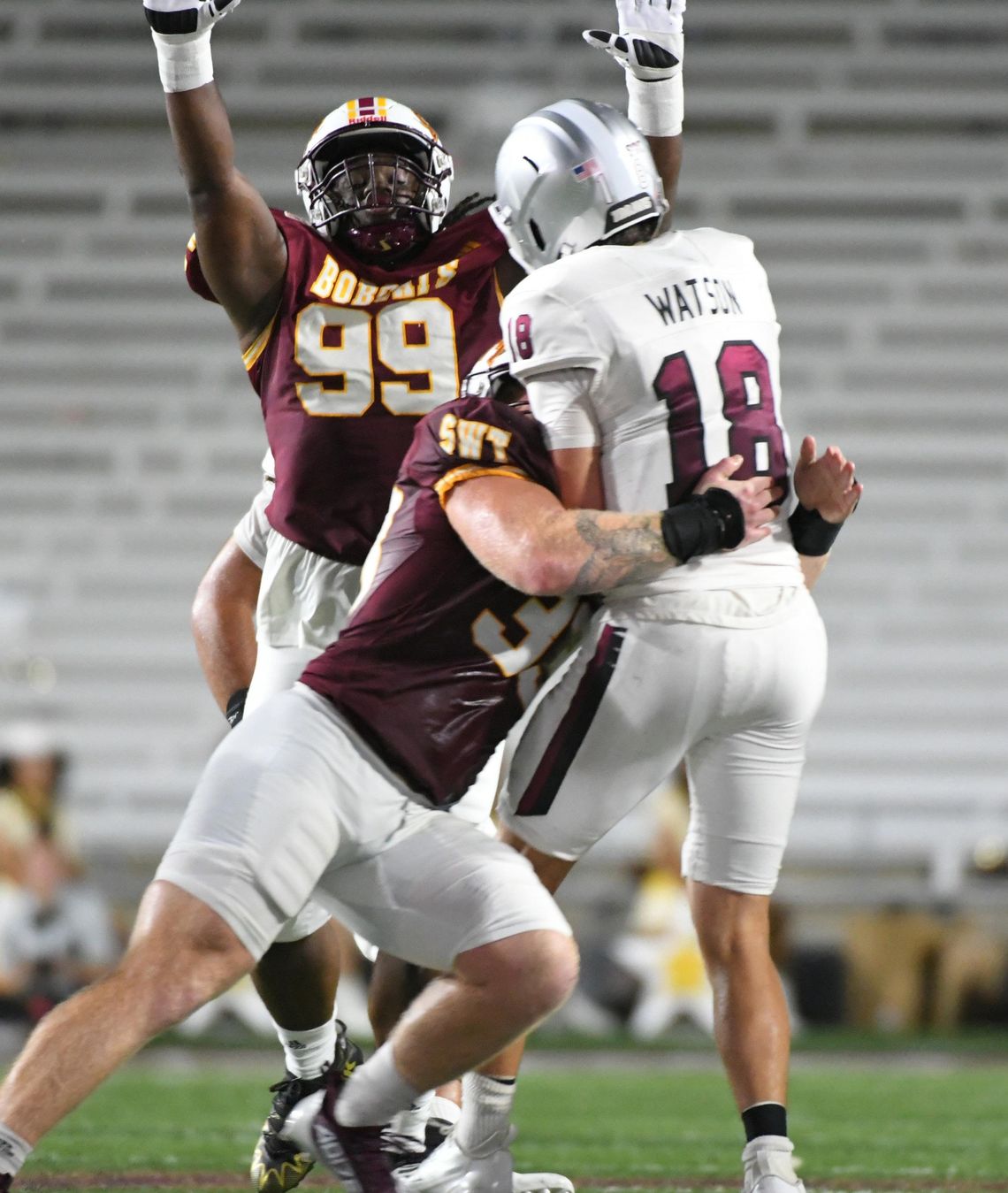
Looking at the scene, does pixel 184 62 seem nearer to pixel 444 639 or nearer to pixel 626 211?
pixel 626 211

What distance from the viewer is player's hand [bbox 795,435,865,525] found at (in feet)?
9.35

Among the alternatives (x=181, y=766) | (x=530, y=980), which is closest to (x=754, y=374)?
(x=530, y=980)

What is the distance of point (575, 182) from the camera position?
284 cm

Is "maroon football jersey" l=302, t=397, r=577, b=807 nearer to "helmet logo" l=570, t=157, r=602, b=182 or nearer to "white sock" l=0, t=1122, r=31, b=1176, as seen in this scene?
"helmet logo" l=570, t=157, r=602, b=182

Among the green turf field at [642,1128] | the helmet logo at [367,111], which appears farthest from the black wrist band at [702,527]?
the green turf field at [642,1128]

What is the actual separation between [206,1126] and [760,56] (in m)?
8.00

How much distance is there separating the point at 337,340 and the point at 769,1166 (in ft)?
5.41

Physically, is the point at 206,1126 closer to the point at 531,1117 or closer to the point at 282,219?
the point at 531,1117

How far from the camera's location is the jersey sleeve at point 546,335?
105 inches

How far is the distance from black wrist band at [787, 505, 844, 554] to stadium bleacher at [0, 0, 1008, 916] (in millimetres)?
6767

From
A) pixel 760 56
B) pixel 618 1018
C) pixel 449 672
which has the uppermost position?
pixel 760 56

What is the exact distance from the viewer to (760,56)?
35.8ft

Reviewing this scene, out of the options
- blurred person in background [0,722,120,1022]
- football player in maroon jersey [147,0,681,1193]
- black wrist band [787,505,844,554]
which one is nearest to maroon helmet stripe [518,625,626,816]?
black wrist band [787,505,844,554]

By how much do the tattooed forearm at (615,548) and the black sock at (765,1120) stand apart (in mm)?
860
